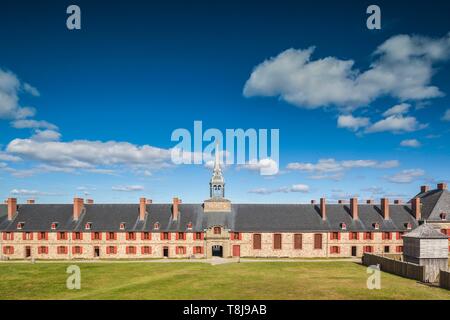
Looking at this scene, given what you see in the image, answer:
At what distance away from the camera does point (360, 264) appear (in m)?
45.2

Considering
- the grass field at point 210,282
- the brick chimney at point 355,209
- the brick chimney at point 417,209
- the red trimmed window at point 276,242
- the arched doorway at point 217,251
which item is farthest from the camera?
the brick chimney at point 417,209

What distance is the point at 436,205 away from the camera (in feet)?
184

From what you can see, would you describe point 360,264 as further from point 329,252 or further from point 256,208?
point 256,208

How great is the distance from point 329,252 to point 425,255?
1873 cm

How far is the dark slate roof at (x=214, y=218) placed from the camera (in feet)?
180

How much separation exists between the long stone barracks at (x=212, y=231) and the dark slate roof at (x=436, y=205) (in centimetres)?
16

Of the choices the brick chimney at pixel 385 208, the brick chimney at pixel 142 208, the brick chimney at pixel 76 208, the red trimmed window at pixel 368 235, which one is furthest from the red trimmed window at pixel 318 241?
the brick chimney at pixel 76 208

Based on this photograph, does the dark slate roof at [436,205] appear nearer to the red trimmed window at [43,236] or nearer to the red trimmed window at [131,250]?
the red trimmed window at [131,250]

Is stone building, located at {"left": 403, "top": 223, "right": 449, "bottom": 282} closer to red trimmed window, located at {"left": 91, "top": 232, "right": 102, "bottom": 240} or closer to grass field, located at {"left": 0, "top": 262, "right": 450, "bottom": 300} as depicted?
grass field, located at {"left": 0, "top": 262, "right": 450, "bottom": 300}

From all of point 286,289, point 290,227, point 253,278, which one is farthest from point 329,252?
point 286,289

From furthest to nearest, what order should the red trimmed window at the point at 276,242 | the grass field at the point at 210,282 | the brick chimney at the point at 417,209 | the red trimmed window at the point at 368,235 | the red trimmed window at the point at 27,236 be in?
the brick chimney at the point at 417,209, the red trimmed window at the point at 27,236, the red trimmed window at the point at 368,235, the red trimmed window at the point at 276,242, the grass field at the point at 210,282

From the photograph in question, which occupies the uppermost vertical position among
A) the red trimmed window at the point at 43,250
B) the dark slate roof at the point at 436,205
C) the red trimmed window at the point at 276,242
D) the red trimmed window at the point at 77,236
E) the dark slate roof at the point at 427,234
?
the dark slate roof at the point at 436,205

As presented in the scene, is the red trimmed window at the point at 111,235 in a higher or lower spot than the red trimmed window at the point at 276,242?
higher

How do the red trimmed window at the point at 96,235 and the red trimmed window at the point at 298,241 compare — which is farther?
the red trimmed window at the point at 96,235
